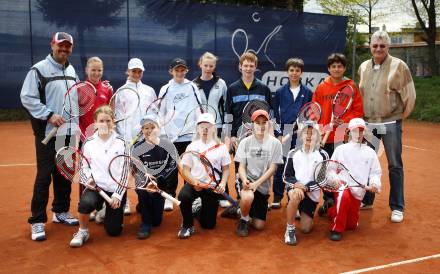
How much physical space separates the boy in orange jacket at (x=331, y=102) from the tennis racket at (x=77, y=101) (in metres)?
2.07

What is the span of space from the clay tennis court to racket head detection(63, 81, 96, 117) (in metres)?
1.00

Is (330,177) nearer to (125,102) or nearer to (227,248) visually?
(227,248)

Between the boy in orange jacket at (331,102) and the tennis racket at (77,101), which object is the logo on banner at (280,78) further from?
the tennis racket at (77,101)

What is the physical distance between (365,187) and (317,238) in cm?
56

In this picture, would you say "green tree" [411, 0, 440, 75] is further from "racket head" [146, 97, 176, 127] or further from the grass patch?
"racket head" [146, 97, 176, 127]

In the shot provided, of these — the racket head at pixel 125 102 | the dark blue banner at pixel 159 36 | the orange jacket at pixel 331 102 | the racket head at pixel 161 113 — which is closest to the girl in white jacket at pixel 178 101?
the racket head at pixel 161 113

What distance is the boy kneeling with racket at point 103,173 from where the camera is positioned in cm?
332

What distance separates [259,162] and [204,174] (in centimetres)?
48

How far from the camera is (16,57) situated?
29.0ft

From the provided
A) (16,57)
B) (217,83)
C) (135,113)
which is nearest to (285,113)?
(217,83)

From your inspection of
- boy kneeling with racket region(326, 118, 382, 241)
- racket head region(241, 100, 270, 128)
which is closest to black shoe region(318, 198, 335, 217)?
boy kneeling with racket region(326, 118, 382, 241)

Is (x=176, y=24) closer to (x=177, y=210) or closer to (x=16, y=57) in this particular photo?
(x=16, y=57)

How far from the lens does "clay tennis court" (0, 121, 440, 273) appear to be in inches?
114

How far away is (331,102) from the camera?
13.2ft
